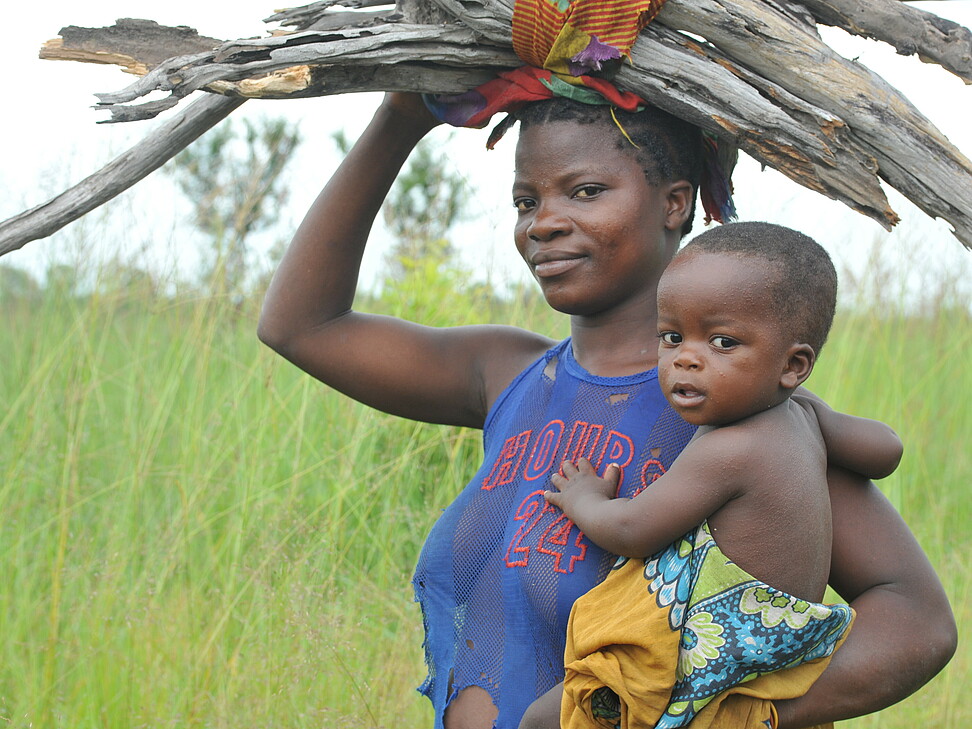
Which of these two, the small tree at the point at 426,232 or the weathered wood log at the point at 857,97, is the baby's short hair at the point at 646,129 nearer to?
the weathered wood log at the point at 857,97

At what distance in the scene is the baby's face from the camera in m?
1.50

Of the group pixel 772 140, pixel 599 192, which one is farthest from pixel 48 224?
pixel 772 140

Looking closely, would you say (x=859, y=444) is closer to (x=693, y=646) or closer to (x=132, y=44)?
(x=693, y=646)

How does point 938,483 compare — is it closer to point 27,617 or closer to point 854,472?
point 854,472

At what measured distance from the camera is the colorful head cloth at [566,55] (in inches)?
67.0

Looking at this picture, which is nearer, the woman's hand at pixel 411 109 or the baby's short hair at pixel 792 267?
the baby's short hair at pixel 792 267

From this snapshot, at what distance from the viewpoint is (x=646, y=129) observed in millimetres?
1807

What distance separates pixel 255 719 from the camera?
111 inches

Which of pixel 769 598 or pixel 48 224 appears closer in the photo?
pixel 769 598

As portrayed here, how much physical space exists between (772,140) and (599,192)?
12.2 inches

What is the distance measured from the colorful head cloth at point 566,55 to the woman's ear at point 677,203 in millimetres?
117

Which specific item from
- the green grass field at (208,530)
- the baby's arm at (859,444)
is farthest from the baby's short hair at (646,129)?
the green grass field at (208,530)

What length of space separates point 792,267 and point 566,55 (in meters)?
0.56

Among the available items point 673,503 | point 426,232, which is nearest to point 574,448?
point 673,503
